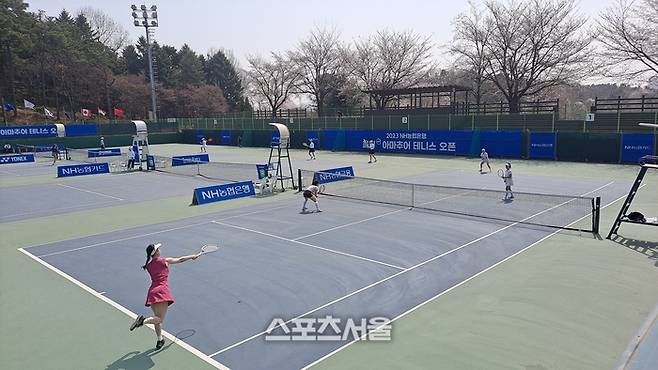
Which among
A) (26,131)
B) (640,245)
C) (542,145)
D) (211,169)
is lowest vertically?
(640,245)

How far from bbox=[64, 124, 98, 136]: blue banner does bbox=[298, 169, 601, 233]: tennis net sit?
1868 inches

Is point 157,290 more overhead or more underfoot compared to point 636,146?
more underfoot

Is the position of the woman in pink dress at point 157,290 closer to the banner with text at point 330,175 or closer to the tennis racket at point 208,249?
the tennis racket at point 208,249

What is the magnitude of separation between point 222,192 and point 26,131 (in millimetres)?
46186

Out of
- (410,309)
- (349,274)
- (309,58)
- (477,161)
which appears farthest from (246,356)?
(309,58)

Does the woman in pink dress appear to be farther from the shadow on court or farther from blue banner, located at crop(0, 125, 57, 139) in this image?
blue banner, located at crop(0, 125, 57, 139)

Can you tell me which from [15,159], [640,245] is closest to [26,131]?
[15,159]

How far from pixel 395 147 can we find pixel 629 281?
34714 mm

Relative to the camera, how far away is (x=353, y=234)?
578 inches

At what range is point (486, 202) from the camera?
19.0 metres

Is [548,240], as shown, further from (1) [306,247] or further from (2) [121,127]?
(2) [121,127]

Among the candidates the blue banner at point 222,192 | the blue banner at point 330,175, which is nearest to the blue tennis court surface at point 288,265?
the blue banner at point 222,192

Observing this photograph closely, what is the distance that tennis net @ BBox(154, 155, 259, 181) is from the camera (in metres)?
28.5

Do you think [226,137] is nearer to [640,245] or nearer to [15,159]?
[15,159]
